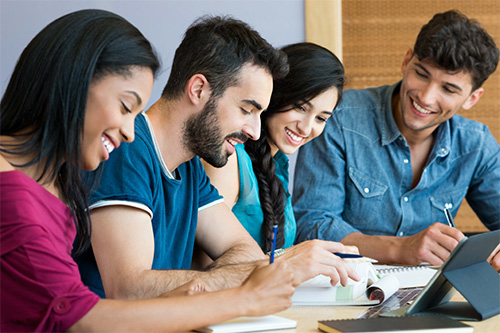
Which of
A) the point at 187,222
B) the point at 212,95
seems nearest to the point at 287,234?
the point at 187,222

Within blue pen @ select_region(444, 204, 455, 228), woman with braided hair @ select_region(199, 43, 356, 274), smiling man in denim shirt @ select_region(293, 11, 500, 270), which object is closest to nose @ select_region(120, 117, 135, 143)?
woman with braided hair @ select_region(199, 43, 356, 274)

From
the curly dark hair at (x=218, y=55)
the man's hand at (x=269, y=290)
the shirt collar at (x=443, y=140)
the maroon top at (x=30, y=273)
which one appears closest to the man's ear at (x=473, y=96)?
the shirt collar at (x=443, y=140)

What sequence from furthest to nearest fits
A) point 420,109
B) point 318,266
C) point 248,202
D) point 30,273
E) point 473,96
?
point 473,96 → point 420,109 → point 248,202 → point 318,266 → point 30,273

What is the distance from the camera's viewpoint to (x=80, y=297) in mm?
1032

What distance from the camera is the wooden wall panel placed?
3.62 m

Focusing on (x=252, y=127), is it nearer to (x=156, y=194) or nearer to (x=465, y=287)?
(x=156, y=194)

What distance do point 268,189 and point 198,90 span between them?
1.70 ft

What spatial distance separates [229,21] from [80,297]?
940 mm

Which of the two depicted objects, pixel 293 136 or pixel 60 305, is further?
pixel 293 136

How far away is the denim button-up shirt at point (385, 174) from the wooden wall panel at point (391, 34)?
120 cm

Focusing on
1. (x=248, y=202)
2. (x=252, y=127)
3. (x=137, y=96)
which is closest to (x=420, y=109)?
(x=248, y=202)

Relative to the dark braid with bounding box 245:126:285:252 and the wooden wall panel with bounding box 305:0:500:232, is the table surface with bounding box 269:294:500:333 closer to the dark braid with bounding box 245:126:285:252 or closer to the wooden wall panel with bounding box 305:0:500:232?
the dark braid with bounding box 245:126:285:252

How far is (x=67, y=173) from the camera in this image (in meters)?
1.16

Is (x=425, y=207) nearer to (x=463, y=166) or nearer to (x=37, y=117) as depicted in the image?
(x=463, y=166)
